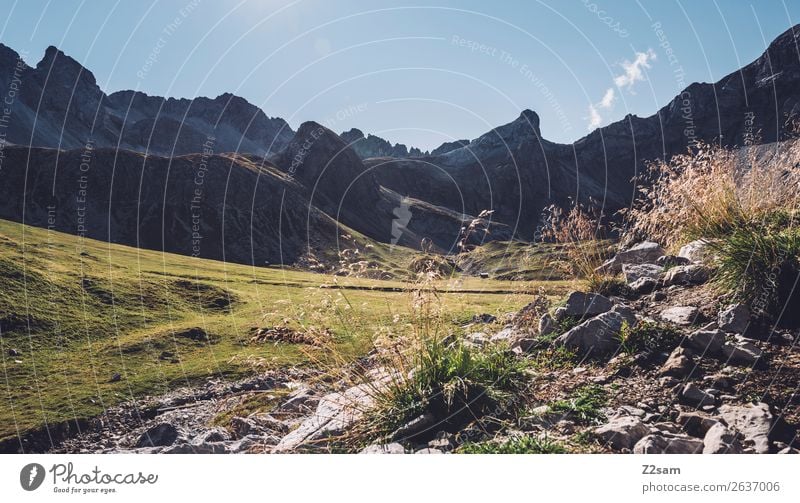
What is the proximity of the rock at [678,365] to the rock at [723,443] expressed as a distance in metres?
1.43

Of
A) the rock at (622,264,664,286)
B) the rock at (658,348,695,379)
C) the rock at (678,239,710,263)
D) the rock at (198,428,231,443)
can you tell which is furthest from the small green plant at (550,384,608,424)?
the rock at (198,428,231,443)

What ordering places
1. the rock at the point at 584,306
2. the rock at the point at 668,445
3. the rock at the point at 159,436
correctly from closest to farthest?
the rock at the point at 668,445 → the rock at the point at 584,306 → the rock at the point at 159,436

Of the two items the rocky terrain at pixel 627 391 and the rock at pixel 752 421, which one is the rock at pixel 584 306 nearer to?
the rocky terrain at pixel 627 391

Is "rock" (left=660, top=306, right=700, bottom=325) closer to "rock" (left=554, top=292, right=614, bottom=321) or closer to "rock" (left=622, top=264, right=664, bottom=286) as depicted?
"rock" (left=554, top=292, right=614, bottom=321)

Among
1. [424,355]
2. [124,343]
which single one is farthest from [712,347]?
[124,343]

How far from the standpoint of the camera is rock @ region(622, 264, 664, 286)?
994 centimetres

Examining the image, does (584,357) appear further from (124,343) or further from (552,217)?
(124,343)

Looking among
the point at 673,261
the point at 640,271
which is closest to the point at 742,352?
the point at 640,271

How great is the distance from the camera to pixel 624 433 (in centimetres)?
498

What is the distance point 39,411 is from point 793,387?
69.6 ft

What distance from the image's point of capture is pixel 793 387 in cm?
545

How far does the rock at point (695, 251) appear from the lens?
880 centimetres

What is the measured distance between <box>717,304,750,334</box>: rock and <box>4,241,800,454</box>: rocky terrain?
A: 0.02 meters

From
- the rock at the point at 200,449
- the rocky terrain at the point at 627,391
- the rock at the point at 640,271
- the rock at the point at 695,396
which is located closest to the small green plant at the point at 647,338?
the rocky terrain at the point at 627,391
